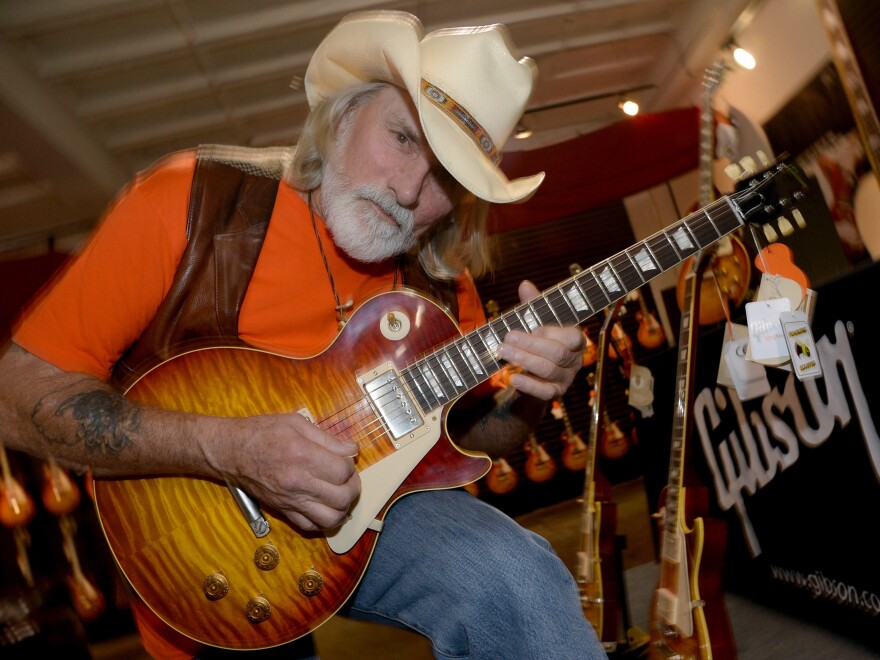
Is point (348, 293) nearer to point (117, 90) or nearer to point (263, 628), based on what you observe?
point (263, 628)

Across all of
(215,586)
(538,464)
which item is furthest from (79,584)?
(215,586)

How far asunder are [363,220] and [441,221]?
1.73ft

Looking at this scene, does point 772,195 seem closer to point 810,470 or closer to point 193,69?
point 810,470

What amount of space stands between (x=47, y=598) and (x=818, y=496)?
3.85m

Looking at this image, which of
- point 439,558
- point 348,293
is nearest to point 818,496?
point 439,558

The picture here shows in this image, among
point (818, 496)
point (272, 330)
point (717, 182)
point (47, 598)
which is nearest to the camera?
point (272, 330)

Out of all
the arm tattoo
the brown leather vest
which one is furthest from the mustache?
the arm tattoo

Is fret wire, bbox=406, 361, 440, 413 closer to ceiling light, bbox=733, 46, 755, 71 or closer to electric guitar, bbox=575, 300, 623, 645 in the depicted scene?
electric guitar, bbox=575, 300, 623, 645

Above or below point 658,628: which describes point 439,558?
above

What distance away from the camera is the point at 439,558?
4.43ft

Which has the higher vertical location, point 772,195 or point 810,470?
point 772,195

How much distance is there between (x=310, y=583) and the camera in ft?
4.52

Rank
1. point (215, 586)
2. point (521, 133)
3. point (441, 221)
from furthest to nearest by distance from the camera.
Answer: point (521, 133) < point (441, 221) < point (215, 586)

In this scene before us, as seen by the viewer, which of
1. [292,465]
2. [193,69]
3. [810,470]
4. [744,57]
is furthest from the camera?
[193,69]
